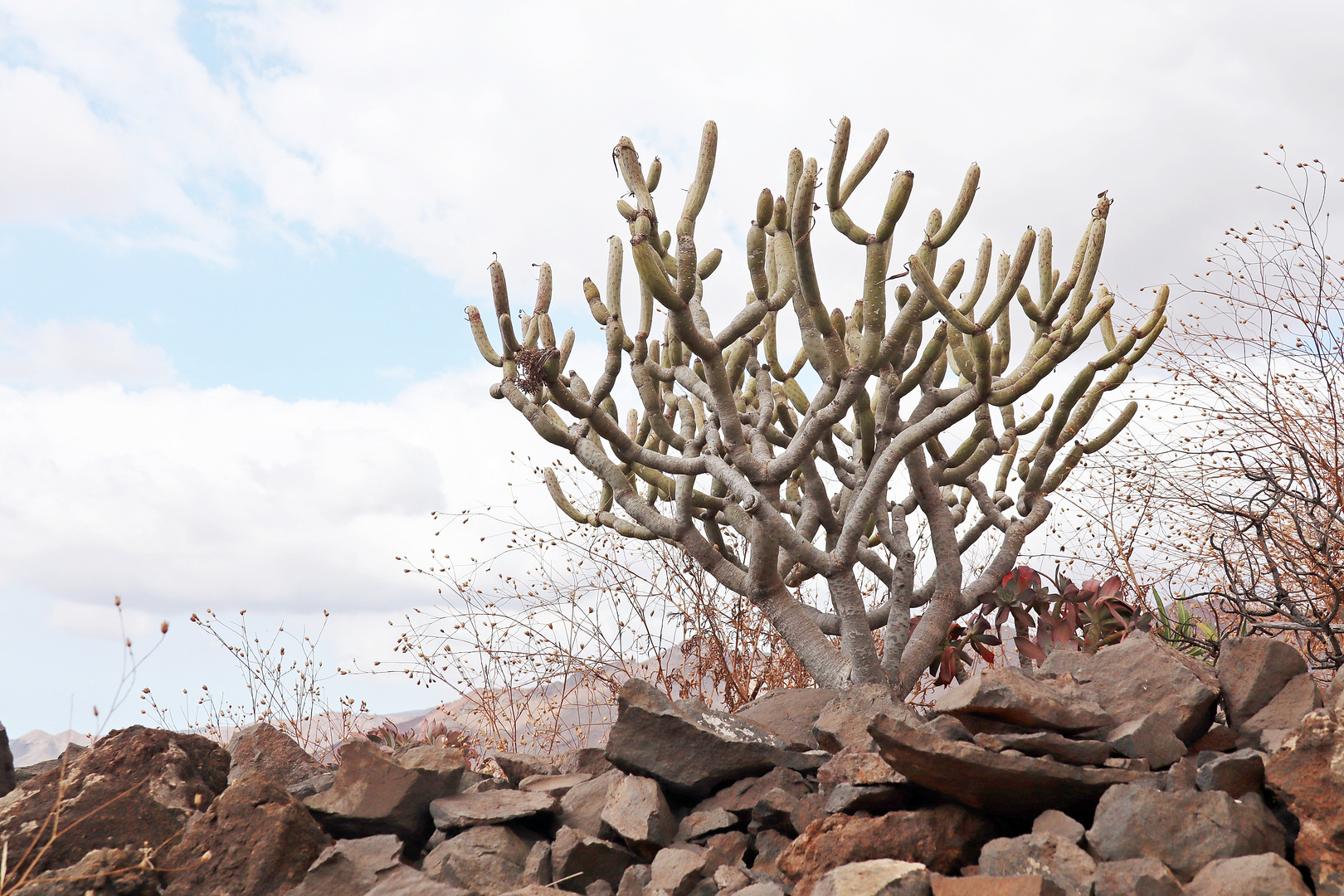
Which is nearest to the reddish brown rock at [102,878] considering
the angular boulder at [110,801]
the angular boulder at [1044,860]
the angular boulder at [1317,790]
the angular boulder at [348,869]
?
the angular boulder at [110,801]

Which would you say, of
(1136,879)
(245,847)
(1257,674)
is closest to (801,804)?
(1136,879)

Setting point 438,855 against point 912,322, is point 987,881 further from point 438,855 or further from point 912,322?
point 912,322

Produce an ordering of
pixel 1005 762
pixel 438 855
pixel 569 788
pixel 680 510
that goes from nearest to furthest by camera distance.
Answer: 1. pixel 1005 762
2. pixel 438 855
3. pixel 569 788
4. pixel 680 510

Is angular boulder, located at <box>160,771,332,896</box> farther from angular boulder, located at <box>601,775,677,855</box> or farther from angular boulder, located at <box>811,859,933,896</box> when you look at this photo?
angular boulder, located at <box>811,859,933,896</box>

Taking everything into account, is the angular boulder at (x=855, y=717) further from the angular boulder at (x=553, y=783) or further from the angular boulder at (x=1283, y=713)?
the angular boulder at (x=1283, y=713)

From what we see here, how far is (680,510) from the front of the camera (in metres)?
4.88

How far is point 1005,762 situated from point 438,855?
1804 mm

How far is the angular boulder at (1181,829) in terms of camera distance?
93.8 inches

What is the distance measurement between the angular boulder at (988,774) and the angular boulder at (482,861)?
1.25 metres

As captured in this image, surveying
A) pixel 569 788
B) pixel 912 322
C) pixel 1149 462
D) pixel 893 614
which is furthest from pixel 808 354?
pixel 1149 462

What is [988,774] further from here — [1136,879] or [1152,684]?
[1152,684]

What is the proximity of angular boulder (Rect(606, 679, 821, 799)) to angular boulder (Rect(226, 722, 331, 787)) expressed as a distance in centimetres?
135

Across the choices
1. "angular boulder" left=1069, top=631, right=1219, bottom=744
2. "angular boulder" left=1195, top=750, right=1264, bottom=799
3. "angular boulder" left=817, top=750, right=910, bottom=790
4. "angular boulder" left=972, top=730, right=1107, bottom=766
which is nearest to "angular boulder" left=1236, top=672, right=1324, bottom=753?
"angular boulder" left=1069, top=631, right=1219, bottom=744

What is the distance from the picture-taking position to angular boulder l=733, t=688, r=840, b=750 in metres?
3.81
